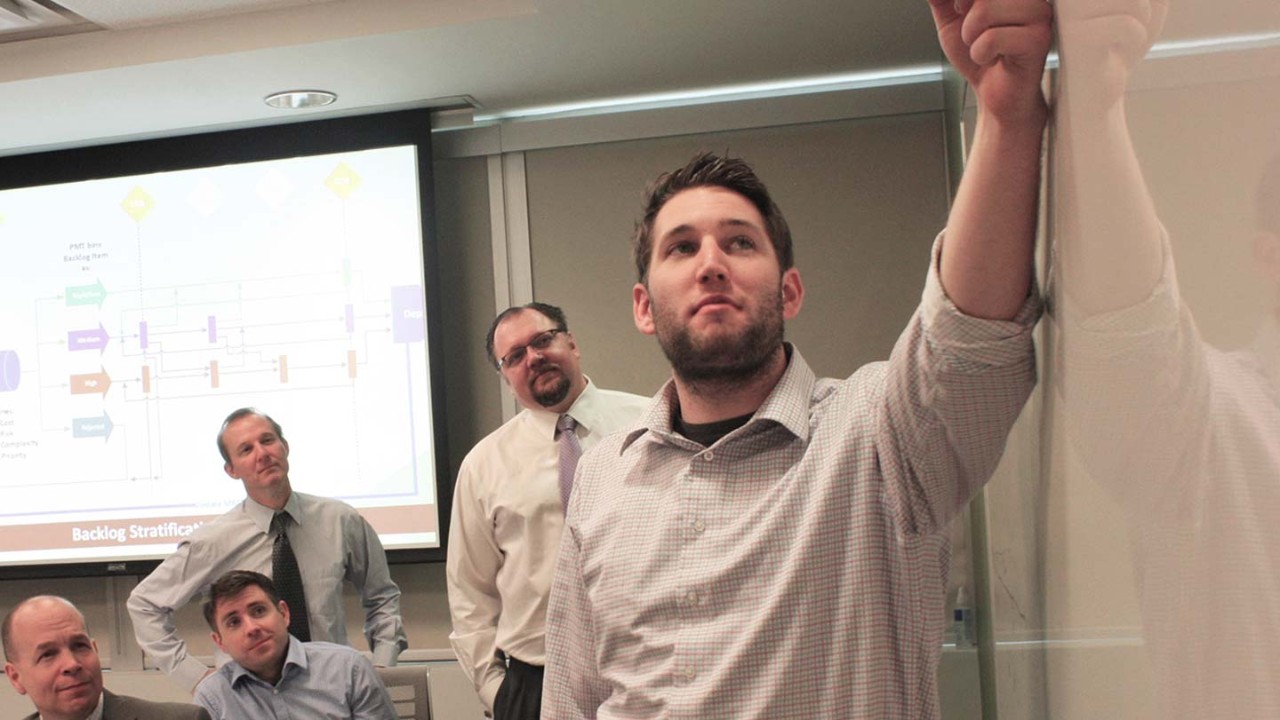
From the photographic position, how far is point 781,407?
121 centimetres

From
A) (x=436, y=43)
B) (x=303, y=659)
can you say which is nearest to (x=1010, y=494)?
(x=303, y=659)

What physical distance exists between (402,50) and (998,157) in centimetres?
282

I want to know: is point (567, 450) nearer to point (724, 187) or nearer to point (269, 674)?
point (269, 674)

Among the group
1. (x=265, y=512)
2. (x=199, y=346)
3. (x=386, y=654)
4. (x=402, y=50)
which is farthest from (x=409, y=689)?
(x=402, y=50)

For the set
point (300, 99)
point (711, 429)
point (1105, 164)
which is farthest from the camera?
point (300, 99)

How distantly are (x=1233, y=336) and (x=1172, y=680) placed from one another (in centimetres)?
22

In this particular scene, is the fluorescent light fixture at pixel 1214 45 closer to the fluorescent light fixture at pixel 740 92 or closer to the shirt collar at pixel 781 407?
the shirt collar at pixel 781 407

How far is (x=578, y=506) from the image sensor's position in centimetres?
144

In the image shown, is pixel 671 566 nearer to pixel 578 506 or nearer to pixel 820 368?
pixel 578 506

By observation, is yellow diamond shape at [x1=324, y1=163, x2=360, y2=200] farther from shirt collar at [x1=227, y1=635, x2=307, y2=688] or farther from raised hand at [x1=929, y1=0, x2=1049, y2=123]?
raised hand at [x1=929, y1=0, x2=1049, y2=123]

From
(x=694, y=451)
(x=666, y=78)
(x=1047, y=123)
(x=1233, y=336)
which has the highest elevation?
(x=666, y=78)

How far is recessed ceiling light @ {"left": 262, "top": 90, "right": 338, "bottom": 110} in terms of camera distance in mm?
3741

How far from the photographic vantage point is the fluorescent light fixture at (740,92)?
397 cm

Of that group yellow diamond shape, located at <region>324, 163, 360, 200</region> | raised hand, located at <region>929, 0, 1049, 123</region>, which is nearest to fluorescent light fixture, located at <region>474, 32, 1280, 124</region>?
yellow diamond shape, located at <region>324, 163, 360, 200</region>
